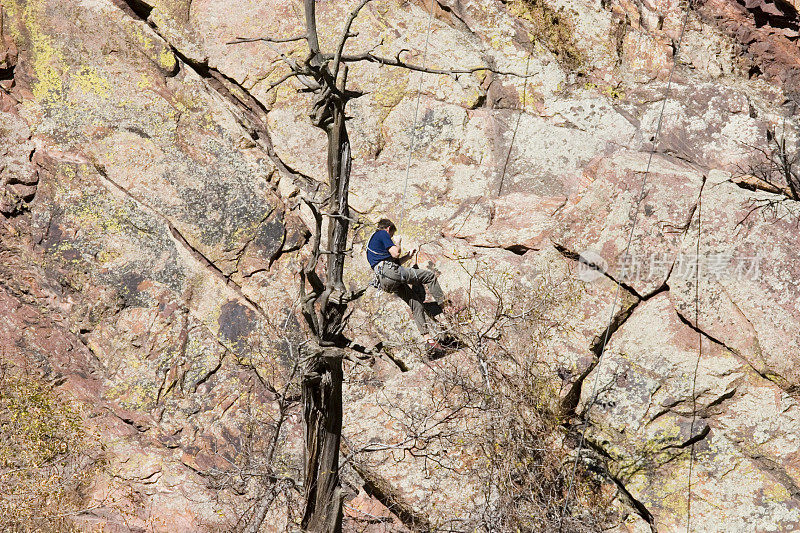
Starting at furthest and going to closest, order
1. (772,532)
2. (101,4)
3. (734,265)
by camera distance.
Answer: (101,4) < (734,265) < (772,532)

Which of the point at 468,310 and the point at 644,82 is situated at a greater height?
the point at 644,82

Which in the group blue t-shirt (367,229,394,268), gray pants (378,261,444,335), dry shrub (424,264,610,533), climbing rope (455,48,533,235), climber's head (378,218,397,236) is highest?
climbing rope (455,48,533,235)

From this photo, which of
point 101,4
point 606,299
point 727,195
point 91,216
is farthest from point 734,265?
point 101,4

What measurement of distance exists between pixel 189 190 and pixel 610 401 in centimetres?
480

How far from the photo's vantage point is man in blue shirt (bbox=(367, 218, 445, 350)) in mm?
6836

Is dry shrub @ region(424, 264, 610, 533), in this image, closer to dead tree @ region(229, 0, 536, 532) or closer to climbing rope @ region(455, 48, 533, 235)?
climbing rope @ region(455, 48, 533, 235)

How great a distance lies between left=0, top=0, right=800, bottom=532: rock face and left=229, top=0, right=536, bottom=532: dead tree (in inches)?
37.7

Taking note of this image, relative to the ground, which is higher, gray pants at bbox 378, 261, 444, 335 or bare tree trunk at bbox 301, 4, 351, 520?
gray pants at bbox 378, 261, 444, 335

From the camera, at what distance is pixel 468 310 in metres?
A: 7.21

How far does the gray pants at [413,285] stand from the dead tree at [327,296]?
1358mm

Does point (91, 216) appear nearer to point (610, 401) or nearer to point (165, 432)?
point (165, 432)

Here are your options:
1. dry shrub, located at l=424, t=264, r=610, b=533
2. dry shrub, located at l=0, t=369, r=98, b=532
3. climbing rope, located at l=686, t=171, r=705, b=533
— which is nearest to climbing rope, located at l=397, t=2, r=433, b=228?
dry shrub, located at l=424, t=264, r=610, b=533

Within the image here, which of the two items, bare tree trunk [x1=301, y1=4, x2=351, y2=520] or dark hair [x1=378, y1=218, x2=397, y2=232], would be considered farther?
dark hair [x1=378, y1=218, x2=397, y2=232]

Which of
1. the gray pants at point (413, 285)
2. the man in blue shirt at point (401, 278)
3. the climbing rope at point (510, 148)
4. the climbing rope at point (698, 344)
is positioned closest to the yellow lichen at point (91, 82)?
the man in blue shirt at point (401, 278)
